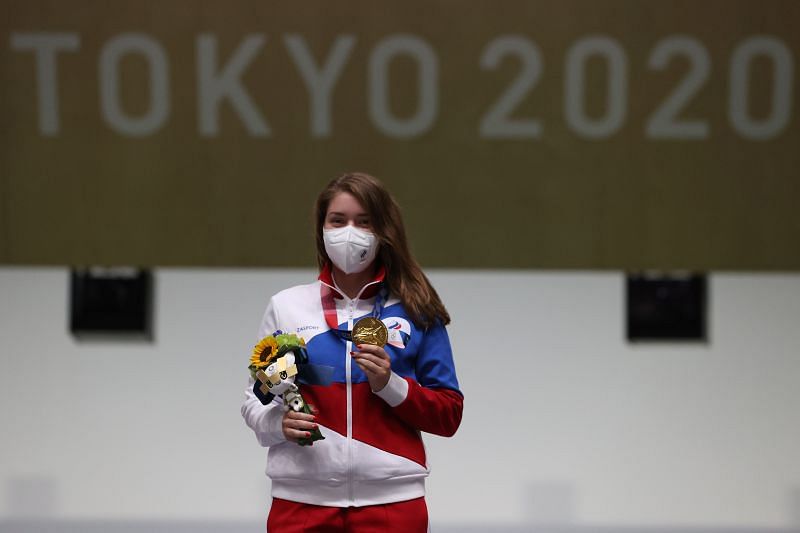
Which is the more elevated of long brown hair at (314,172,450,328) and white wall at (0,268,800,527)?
long brown hair at (314,172,450,328)

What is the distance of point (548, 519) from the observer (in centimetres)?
518

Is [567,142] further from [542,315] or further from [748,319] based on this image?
[748,319]

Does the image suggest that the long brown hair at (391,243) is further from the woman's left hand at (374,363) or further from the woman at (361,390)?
the woman's left hand at (374,363)

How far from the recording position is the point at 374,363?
5.62ft

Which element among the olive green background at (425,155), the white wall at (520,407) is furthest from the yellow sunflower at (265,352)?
the white wall at (520,407)

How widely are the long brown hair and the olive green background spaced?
191 centimetres

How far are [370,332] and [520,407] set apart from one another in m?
3.49

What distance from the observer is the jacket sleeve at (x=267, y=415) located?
5.87 feet

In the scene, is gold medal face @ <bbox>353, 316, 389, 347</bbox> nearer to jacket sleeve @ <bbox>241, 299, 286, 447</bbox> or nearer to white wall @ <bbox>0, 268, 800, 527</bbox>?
Answer: jacket sleeve @ <bbox>241, 299, 286, 447</bbox>

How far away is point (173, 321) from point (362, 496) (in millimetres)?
3608

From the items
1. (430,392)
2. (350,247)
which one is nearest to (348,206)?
(350,247)

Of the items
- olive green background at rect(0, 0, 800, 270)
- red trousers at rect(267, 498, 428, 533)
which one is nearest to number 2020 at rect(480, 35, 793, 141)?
olive green background at rect(0, 0, 800, 270)

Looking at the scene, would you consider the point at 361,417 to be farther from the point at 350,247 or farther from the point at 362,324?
the point at 350,247

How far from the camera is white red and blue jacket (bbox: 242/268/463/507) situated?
5.84 feet
